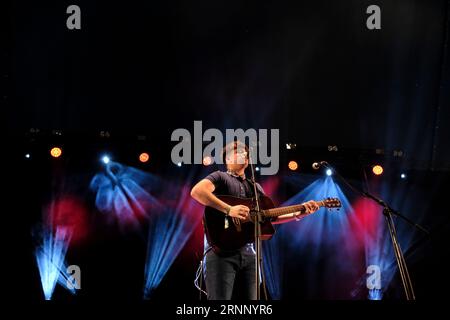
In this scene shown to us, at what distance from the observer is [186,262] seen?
6363 millimetres

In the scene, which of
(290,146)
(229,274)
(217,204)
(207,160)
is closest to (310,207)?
(217,204)

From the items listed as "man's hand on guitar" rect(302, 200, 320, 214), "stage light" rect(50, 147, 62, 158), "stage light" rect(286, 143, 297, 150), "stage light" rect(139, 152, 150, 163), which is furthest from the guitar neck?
"stage light" rect(50, 147, 62, 158)

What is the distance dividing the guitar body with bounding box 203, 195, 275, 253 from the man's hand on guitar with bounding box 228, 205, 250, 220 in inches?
2.2

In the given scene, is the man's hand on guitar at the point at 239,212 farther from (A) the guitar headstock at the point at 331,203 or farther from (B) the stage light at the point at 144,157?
(B) the stage light at the point at 144,157

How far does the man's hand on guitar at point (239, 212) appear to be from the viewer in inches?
132

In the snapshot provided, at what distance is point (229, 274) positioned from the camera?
313 cm

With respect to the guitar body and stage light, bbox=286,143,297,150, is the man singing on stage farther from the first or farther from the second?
stage light, bbox=286,143,297,150

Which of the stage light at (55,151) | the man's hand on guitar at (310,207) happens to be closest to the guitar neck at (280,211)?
the man's hand on guitar at (310,207)

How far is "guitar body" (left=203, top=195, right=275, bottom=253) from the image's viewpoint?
10.6 feet

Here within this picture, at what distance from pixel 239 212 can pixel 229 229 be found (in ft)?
0.51

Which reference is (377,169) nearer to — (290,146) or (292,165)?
(292,165)

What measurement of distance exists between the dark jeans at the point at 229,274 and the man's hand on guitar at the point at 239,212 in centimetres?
24

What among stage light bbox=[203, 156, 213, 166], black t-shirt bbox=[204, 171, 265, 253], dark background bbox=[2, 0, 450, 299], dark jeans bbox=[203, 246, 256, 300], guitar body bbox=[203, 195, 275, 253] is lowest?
dark jeans bbox=[203, 246, 256, 300]

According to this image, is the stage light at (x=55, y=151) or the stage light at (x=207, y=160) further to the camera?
the stage light at (x=207, y=160)
